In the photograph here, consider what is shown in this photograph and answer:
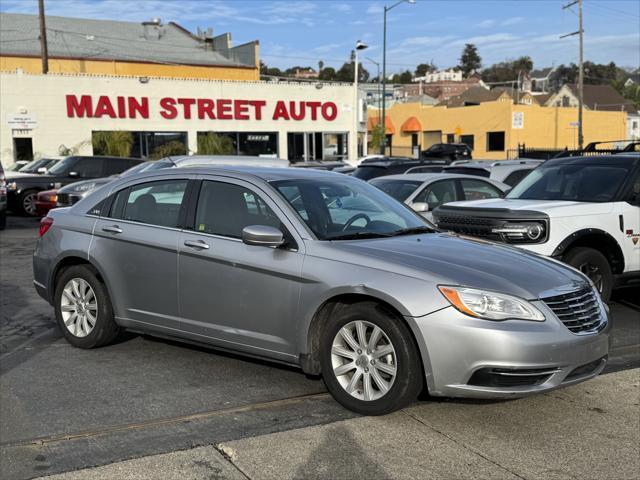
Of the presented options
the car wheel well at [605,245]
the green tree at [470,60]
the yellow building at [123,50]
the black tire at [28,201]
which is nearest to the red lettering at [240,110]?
the yellow building at [123,50]

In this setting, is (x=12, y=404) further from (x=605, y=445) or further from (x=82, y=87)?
(x=82, y=87)

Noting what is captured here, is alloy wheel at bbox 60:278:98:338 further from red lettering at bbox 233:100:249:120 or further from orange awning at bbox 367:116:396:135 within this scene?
orange awning at bbox 367:116:396:135

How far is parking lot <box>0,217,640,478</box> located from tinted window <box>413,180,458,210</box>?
4.29 meters

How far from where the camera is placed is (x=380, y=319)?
455 cm

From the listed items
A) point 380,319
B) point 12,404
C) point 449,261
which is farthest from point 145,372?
point 449,261

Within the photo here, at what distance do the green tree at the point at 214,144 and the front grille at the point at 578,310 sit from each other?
28.9 meters

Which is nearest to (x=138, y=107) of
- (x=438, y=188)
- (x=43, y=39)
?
(x=43, y=39)

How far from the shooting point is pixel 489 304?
436 cm

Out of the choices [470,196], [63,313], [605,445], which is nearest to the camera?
[605,445]

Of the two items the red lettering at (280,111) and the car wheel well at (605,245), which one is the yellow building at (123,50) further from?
the car wheel well at (605,245)

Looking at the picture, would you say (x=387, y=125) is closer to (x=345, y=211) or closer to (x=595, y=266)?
(x=595, y=266)

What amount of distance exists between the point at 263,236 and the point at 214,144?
2864 centimetres

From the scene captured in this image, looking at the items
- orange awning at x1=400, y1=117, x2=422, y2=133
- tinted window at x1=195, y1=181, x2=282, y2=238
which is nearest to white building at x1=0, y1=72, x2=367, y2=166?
orange awning at x1=400, y1=117, x2=422, y2=133

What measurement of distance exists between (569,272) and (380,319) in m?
1.49
